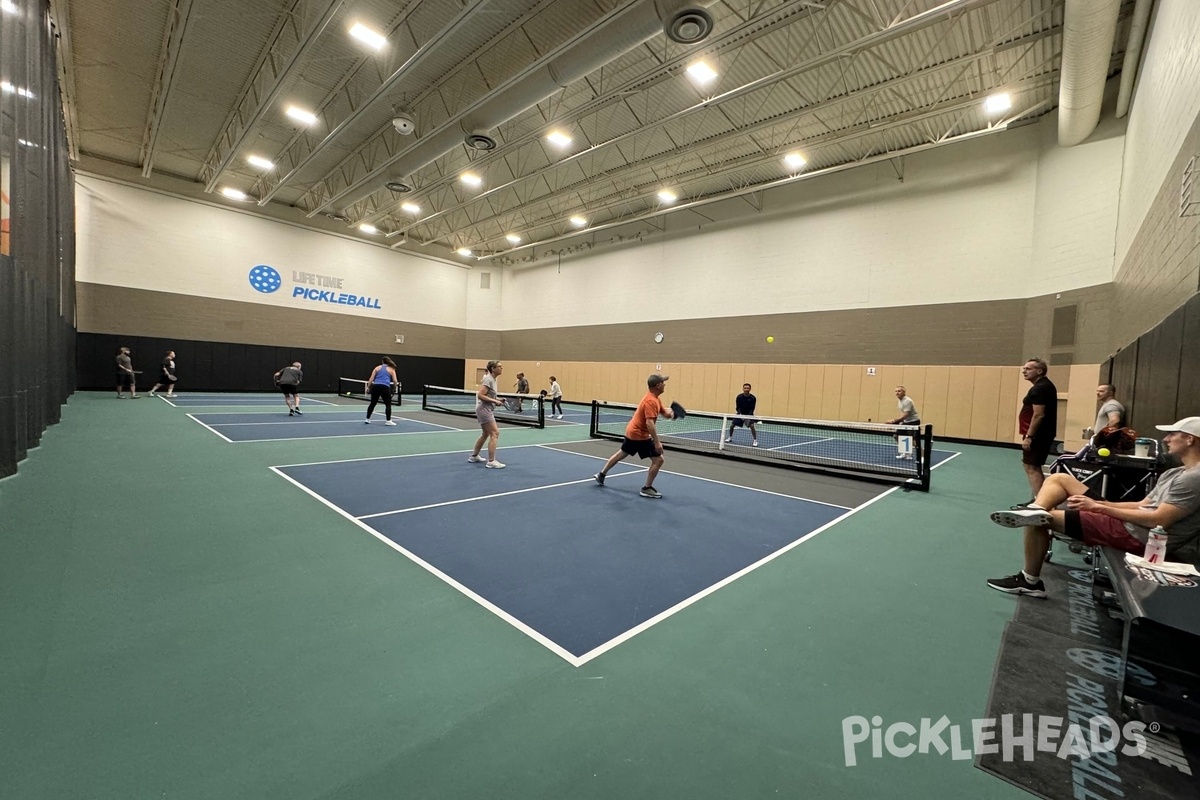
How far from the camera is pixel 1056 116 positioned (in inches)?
531

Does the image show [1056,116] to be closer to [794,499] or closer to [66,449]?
[794,499]

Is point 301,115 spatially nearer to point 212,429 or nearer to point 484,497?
point 212,429

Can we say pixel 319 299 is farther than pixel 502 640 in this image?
Yes

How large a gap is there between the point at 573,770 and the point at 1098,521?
4183 millimetres

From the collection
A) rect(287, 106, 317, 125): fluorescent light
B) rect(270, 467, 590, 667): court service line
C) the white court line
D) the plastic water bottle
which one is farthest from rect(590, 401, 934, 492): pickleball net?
rect(287, 106, 317, 125): fluorescent light

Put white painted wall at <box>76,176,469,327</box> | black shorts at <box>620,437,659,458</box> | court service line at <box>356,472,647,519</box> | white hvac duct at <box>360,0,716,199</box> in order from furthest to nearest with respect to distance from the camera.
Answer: white painted wall at <box>76,176,469,327</box>
white hvac duct at <box>360,0,716,199</box>
black shorts at <box>620,437,659,458</box>
court service line at <box>356,472,647,519</box>

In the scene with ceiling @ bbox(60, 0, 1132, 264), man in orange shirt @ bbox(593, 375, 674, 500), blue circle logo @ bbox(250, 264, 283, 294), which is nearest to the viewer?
man in orange shirt @ bbox(593, 375, 674, 500)

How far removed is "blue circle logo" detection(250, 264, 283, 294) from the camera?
2398 centimetres

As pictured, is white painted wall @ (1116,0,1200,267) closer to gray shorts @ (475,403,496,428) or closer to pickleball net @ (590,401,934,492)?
pickleball net @ (590,401,934,492)

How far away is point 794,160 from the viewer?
16484 mm

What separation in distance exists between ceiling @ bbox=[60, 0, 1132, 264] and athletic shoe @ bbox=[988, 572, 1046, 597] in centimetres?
1013

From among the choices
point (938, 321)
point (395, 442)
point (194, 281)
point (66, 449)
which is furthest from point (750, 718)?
point (194, 281)

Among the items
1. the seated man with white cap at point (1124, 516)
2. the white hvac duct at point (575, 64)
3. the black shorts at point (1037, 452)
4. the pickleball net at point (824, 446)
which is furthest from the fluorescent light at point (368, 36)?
the black shorts at point (1037, 452)

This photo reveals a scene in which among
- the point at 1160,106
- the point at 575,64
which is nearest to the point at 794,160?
the point at 575,64
